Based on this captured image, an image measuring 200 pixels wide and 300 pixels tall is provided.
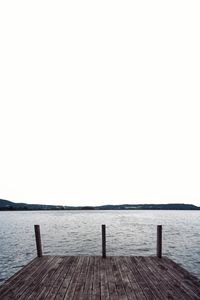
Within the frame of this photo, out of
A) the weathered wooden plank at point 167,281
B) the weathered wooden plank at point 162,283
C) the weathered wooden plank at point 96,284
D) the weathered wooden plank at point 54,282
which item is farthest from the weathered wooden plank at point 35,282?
the weathered wooden plank at point 167,281

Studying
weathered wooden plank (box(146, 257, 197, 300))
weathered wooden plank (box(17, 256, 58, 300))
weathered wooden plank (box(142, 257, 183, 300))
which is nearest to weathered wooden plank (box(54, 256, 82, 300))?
weathered wooden plank (box(17, 256, 58, 300))

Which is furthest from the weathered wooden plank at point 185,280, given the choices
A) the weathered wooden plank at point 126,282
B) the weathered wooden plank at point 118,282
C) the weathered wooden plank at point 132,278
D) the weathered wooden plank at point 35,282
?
the weathered wooden plank at point 35,282

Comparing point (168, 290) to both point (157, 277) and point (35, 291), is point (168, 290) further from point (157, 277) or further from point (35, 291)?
point (35, 291)

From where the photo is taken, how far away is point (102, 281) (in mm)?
6910

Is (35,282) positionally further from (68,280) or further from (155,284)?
(155,284)

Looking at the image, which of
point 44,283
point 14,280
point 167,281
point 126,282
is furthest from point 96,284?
point 14,280

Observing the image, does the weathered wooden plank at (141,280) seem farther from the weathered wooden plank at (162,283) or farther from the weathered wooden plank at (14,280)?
the weathered wooden plank at (14,280)

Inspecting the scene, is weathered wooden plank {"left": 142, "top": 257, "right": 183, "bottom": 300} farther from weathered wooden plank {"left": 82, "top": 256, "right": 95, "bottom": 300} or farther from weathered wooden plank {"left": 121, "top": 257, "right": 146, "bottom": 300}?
weathered wooden plank {"left": 82, "top": 256, "right": 95, "bottom": 300}

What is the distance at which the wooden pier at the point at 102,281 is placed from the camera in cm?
599

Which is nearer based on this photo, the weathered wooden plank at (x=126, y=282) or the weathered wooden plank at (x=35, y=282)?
the weathered wooden plank at (x=126, y=282)

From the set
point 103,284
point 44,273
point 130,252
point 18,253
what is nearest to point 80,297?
point 103,284

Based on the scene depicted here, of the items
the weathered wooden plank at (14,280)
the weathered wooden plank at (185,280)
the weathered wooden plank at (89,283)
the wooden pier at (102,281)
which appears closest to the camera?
the weathered wooden plank at (89,283)

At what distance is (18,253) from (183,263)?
15.5m

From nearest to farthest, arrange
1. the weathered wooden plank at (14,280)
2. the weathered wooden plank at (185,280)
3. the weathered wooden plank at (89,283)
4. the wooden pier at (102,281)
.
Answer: the weathered wooden plank at (89,283), the wooden pier at (102,281), the weathered wooden plank at (185,280), the weathered wooden plank at (14,280)
